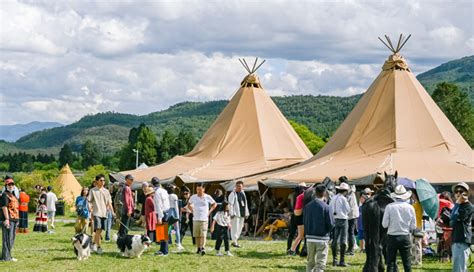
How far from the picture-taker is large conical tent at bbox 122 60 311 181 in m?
30.4

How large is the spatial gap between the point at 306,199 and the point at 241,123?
18415mm

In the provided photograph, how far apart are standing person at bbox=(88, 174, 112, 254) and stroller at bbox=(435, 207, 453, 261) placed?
6.83 m

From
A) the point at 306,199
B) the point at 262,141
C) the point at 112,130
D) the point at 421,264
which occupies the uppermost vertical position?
the point at 112,130

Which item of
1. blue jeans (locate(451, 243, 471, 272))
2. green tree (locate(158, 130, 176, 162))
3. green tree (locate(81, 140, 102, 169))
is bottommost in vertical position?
blue jeans (locate(451, 243, 471, 272))

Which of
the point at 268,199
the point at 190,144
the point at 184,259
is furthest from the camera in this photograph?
the point at 190,144

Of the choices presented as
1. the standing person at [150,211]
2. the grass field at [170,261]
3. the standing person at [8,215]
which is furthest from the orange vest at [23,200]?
the standing person at [8,215]

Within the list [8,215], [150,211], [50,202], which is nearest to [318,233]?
[150,211]

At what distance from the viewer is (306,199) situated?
14.5m

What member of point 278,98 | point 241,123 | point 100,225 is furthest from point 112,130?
point 100,225

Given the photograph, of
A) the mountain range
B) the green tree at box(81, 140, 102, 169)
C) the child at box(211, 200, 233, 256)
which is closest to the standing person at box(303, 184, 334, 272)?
the child at box(211, 200, 233, 256)

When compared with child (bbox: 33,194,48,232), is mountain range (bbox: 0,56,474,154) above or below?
above

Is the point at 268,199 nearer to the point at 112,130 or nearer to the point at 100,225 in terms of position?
the point at 100,225

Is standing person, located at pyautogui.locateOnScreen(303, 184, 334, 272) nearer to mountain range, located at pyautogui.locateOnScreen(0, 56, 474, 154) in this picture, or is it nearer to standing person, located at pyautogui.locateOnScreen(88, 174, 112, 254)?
standing person, located at pyautogui.locateOnScreen(88, 174, 112, 254)

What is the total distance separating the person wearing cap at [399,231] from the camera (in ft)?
37.1
